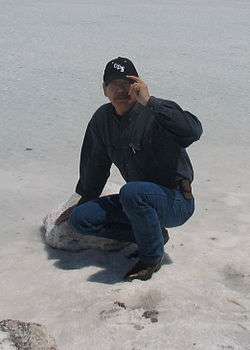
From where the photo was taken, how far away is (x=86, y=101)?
8.11 m

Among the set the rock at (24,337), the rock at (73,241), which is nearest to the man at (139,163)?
the rock at (73,241)

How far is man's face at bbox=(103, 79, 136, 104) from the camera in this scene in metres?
3.59

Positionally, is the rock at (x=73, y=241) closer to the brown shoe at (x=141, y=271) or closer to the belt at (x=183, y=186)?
the brown shoe at (x=141, y=271)

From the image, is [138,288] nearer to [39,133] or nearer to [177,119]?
[177,119]

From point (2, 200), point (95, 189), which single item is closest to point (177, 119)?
point (95, 189)

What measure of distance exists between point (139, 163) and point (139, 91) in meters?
0.46

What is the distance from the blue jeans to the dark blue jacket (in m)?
0.12

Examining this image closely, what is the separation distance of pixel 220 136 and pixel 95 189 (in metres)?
3.01

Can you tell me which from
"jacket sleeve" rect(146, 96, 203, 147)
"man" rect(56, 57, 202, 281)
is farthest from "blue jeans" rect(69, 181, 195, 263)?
"jacket sleeve" rect(146, 96, 203, 147)

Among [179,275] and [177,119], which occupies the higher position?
[177,119]

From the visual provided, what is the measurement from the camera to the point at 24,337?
2.81m

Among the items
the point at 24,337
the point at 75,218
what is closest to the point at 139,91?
the point at 75,218

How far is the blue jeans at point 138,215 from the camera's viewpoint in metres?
3.62

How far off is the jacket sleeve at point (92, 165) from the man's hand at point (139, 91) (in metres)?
0.48
